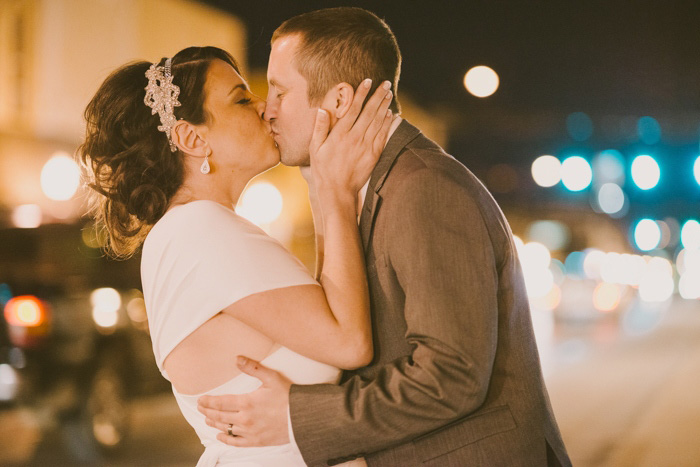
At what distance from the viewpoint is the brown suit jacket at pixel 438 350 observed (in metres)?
2.42

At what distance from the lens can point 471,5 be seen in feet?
45.4

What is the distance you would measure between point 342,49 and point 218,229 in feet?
2.57

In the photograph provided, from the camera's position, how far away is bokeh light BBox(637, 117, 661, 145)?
1823 centimetres

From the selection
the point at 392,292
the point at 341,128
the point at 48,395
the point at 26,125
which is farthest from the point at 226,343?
the point at 26,125

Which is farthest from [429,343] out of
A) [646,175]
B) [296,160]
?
[646,175]

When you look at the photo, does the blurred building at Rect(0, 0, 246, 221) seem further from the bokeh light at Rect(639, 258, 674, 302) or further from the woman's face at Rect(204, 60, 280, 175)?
the bokeh light at Rect(639, 258, 674, 302)

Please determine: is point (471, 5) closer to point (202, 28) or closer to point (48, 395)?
point (48, 395)

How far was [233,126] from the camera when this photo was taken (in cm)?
318

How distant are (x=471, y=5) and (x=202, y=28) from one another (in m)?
11.6

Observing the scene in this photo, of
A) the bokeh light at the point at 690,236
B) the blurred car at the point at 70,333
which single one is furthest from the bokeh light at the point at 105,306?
the bokeh light at the point at 690,236

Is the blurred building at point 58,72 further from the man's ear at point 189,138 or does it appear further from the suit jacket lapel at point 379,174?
the suit jacket lapel at point 379,174

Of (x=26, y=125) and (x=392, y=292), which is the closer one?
(x=392, y=292)

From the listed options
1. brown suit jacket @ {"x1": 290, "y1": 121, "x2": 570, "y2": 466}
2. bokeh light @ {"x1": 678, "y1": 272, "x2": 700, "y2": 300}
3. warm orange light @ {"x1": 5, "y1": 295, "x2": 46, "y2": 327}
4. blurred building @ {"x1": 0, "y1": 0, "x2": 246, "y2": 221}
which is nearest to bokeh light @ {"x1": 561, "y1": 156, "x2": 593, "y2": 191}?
blurred building @ {"x1": 0, "y1": 0, "x2": 246, "y2": 221}

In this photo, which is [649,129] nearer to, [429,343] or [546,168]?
[546,168]
